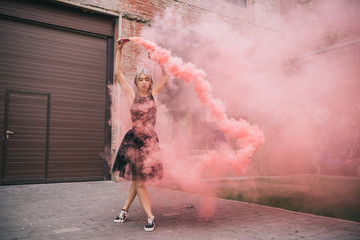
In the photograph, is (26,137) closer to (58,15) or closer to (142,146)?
(58,15)

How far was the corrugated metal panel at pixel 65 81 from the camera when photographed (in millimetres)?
7504

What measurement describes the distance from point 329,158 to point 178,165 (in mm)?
8094

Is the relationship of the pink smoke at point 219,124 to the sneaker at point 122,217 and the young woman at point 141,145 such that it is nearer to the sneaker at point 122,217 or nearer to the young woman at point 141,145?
the young woman at point 141,145

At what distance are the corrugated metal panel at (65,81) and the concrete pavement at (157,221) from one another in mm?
2083

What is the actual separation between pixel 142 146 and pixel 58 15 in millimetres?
5794

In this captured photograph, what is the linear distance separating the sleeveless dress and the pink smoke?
0.64m

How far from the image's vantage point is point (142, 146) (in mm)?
3943

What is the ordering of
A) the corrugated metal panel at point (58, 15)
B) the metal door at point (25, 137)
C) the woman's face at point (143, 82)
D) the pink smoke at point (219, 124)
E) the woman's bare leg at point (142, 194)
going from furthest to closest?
the corrugated metal panel at point (58, 15)
the metal door at point (25, 137)
the pink smoke at point (219, 124)
the woman's face at point (143, 82)
the woman's bare leg at point (142, 194)

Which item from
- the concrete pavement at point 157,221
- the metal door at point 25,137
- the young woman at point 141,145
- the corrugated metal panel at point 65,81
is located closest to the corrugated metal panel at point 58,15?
the corrugated metal panel at point 65,81

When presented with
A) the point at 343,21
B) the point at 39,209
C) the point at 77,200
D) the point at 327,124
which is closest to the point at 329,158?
the point at 327,124

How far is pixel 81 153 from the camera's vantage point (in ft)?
26.9

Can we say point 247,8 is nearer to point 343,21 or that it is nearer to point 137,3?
point 343,21

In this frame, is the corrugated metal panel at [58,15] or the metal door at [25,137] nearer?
the metal door at [25,137]

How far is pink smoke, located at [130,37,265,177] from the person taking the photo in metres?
4.30
